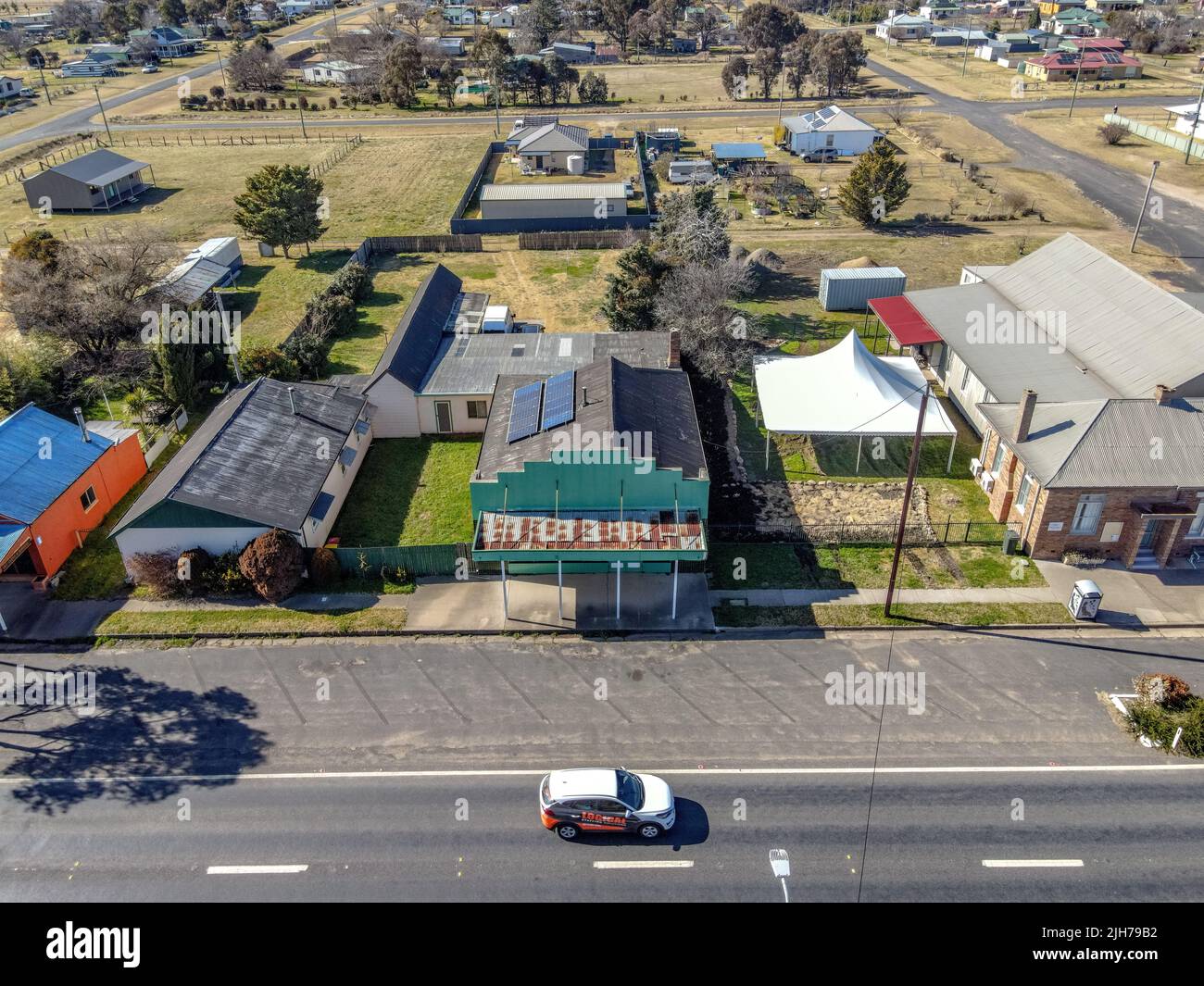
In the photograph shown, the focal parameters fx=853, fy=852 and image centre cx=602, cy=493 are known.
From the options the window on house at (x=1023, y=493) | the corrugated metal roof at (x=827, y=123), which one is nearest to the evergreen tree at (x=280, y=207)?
the corrugated metal roof at (x=827, y=123)

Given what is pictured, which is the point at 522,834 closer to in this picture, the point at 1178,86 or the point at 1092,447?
the point at 1092,447

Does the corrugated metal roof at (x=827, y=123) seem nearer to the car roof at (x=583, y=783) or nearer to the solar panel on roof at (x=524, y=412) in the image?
the solar panel on roof at (x=524, y=412)

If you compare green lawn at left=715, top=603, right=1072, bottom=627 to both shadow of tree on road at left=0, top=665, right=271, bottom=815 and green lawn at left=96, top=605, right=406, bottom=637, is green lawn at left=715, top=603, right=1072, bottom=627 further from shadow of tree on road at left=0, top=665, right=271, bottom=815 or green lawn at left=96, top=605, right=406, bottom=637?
shadow of tree on road at left=0, top=665, right=271, bottom=815

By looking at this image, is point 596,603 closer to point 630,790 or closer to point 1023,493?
point 630,790

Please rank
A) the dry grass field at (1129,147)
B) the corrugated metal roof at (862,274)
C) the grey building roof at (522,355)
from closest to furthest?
the grey building roof at (522,355), the corrugated metal roof at (862,274), the dry grass field at (1129,147)

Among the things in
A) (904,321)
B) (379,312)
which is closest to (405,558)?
(379,312)
